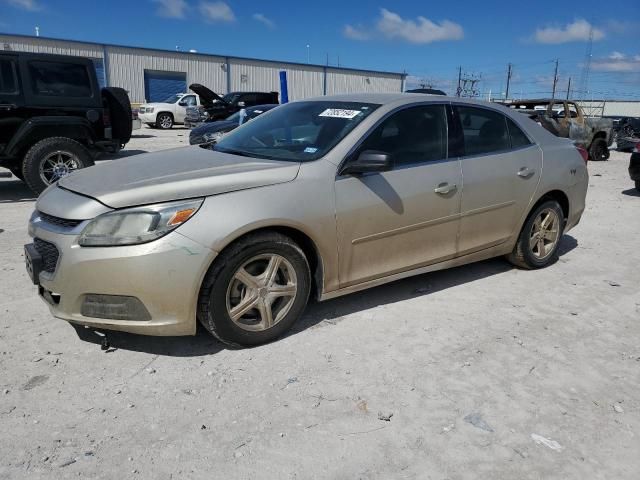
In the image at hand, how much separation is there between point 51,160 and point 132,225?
5.80 metres

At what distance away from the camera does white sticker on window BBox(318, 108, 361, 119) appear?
3.78 m

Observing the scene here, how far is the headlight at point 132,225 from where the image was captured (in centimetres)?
284

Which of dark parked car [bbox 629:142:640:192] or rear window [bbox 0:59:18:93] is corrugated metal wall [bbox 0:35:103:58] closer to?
rear window [bbox 0:59:18:93]

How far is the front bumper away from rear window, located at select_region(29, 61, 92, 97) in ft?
19.8

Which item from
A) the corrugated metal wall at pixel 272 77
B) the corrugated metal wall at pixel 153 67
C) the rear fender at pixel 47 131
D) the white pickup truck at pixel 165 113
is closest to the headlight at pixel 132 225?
the rear fender at pixel 47 131

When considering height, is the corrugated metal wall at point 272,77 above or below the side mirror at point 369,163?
above

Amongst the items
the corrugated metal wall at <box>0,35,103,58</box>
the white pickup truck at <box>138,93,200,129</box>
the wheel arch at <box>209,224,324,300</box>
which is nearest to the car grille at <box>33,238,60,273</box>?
the wheel arch at <box>209,224,324,300</box>

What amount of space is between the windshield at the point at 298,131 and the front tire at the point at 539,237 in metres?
2.00

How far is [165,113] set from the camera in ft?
78.5

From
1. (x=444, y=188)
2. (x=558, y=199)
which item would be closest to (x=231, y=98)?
(x=558, y=199)

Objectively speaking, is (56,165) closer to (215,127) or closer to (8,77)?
(8,77)

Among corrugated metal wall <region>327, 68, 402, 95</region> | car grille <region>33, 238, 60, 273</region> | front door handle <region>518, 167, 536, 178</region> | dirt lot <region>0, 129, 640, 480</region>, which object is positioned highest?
corrugated metal wall <region>327, 68, 402, 95</region>

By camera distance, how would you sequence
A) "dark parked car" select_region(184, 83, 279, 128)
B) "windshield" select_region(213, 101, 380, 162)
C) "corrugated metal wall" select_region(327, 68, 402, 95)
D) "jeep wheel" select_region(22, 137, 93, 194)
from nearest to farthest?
"windshield" select_region(213, 101, 380, 162)
"jeep wheel" select_region(22, 137, 93, 194)
"dark parked car" select_region(184, 83, 279, 128)
"corrugated metal wall" select_region(327, 68, 402, 95)

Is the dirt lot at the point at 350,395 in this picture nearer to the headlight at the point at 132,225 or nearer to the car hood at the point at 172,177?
the headlight at the point at 132,225
